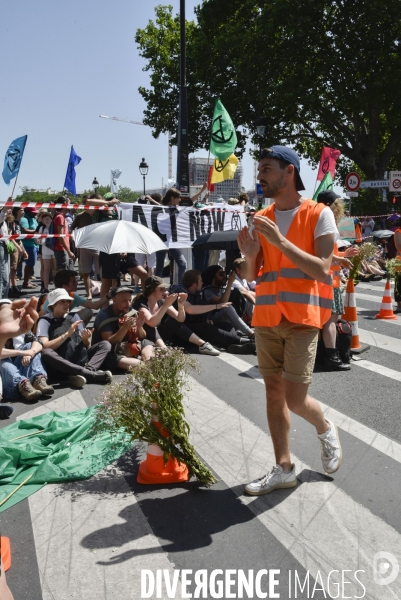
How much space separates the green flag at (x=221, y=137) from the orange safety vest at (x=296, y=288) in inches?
336

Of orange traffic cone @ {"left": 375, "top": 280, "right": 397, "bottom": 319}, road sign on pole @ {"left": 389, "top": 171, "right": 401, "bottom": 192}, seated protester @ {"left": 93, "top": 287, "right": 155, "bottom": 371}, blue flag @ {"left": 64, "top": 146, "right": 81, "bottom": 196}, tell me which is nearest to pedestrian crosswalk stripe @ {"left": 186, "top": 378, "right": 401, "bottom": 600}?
seated protester @ {"left": 93, "top": 287, "right": 155, "bottom": 371}

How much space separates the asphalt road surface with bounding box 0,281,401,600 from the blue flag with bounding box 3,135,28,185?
6653 millimetres

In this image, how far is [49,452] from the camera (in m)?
4.59

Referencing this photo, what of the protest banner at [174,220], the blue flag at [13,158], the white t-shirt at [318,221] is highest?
the blue flag at [13,158]

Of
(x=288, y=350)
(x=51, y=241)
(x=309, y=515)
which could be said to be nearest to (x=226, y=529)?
(x=309, y=515)

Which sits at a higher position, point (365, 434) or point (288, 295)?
point (288, 295)

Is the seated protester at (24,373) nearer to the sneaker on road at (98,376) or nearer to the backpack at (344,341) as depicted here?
the sneaker on road at (98,376)

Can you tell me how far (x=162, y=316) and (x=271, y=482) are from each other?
138 inches

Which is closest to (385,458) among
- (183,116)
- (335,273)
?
(335,273)

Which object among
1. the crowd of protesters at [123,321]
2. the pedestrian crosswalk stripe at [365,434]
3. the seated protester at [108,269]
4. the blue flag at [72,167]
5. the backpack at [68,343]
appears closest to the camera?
the pedestrian crosswalk stripe at [365,434]

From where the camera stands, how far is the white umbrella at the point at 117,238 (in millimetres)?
8352

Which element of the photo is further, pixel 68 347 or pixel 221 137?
pixel 221 137

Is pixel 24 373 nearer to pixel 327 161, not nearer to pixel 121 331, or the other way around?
pixel 121 331

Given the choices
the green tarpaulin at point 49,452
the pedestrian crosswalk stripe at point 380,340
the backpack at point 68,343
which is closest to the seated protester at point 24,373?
the backpack at point 68,343
